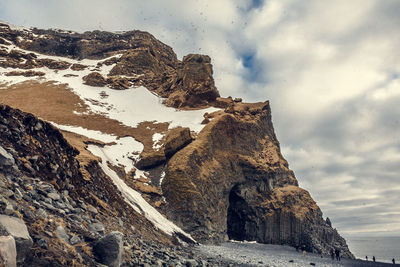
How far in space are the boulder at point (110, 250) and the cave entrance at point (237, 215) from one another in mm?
39493

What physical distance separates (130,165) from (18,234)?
3262cm

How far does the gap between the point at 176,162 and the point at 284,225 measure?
23979mm

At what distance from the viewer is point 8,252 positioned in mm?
5852

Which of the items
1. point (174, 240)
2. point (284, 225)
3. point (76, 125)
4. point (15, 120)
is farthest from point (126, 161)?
point (284, 225)

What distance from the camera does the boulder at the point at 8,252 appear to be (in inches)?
223

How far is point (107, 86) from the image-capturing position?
71.6 meters

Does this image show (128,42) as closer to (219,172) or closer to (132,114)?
(132,114)

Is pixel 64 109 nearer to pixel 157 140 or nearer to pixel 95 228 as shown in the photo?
pixel 157 140

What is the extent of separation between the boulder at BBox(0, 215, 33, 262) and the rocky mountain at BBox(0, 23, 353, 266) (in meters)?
0.04

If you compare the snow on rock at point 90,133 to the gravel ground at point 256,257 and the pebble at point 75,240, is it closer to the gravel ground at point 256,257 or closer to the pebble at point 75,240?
the gravel ground at point 256,257

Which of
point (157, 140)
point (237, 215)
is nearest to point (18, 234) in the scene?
point (157, 140)

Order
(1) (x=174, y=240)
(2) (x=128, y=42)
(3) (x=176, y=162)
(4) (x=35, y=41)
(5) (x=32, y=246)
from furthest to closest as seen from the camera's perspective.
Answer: (2) (x=128, y=42) < (4) (x=35, y=41) < (3) (x=176, y=162) < (1) (x=174, y=240) < (5) (x=32, y=246)

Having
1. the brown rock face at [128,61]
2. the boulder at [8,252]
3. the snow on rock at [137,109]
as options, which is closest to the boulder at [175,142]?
the snow on rock at [137,109]

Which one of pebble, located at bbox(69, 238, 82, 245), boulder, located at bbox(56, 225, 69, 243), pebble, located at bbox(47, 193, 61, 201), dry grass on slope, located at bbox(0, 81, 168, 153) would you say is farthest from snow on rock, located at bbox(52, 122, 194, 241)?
boulder, located at bbox(56, 225, 69, 243)
